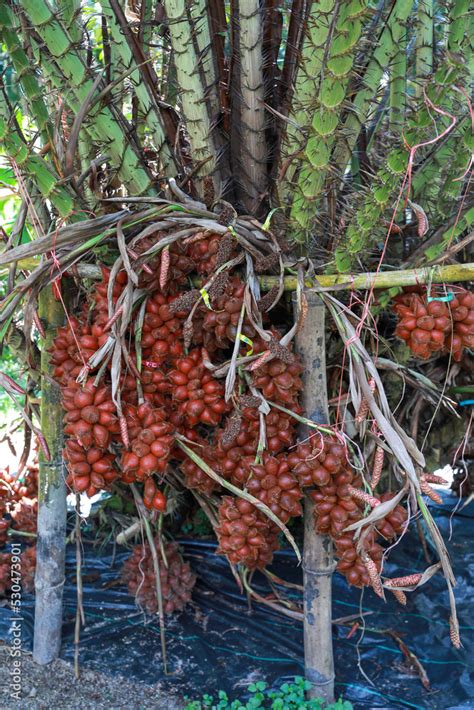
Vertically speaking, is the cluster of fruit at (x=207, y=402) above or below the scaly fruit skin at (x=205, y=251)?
below

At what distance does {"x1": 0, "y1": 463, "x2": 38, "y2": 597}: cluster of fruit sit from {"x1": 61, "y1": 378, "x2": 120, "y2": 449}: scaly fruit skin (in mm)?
829

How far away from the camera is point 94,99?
1415 mm

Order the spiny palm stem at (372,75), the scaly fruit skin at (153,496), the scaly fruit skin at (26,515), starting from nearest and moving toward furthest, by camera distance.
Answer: the spiny palm stem at (372,75) < the scaly fruit skin at (153,496) < the scaly fruit skin at (26,515)

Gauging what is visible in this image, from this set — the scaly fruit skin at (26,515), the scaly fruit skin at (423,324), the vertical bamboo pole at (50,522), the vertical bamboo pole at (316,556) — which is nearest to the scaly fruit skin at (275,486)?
the vertical bamboo pole at (316,556)

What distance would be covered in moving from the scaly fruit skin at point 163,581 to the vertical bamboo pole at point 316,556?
0.54 metres

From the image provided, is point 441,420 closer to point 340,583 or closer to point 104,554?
point 340,583

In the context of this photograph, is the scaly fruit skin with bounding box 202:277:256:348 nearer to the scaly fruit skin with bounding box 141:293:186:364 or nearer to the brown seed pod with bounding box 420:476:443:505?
the scaly fruit skin with bounding box 141:293:186:364

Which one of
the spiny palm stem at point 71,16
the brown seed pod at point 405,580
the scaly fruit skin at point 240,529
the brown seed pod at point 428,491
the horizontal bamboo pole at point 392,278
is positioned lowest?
the brown seed pod at point 405,580

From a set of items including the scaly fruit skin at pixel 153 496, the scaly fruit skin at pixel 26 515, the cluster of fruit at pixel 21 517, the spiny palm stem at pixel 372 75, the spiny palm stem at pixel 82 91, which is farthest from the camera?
the scaly fruit skin at pixel 26 515

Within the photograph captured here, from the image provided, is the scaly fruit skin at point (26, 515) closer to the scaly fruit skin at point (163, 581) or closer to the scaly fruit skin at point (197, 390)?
the scaly fruit skin at point (163, 581)

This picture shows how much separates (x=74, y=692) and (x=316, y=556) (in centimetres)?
82

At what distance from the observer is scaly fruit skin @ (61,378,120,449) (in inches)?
56.6

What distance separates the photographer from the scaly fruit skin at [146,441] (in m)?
1.44

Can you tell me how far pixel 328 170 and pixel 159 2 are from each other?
0.67 meters
